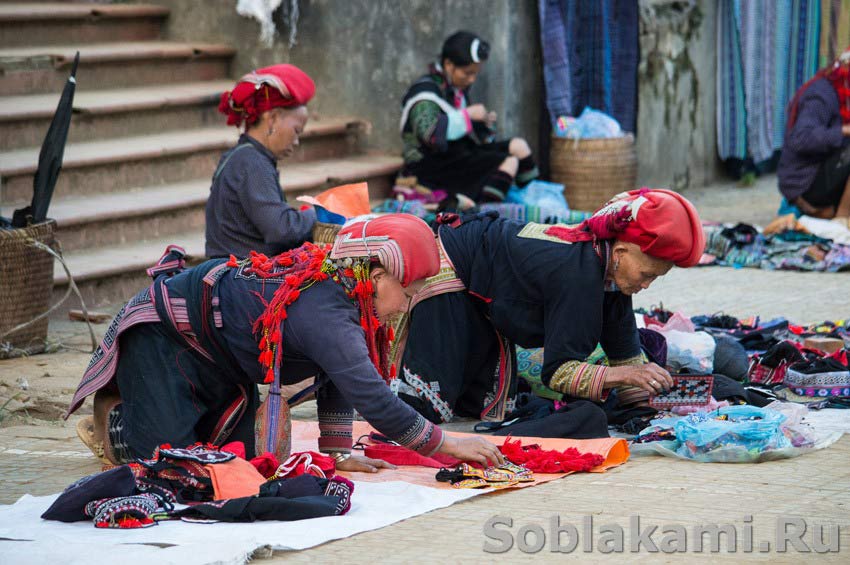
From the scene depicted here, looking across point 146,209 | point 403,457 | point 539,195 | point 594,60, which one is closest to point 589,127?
point 594,60

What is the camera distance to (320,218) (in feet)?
20.7

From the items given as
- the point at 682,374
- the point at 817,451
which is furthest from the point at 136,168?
the point at 817,451

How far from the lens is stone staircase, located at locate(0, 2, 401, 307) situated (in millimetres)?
7648

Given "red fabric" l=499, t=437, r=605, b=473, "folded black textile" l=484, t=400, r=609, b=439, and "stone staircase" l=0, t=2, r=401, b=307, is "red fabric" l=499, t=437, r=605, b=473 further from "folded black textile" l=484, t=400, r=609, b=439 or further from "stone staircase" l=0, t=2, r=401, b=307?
"stone staircase" l=0, t=2, r=401, b=307

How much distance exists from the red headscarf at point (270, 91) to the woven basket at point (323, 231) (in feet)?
Result: 2.27

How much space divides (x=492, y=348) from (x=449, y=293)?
31 cm

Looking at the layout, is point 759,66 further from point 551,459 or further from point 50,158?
point 551,459

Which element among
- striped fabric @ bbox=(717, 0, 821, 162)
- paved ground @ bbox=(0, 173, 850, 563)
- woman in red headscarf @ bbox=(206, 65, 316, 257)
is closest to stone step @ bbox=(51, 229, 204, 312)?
paved ground @ bbox=(0, 173, 850, 563)

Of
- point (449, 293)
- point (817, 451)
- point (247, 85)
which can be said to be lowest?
point (817, 451)

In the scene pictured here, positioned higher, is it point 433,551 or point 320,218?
point 320,218

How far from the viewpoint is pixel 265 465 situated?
155 inches

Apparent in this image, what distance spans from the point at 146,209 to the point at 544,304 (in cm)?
392

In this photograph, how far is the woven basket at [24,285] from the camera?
20.1 ft

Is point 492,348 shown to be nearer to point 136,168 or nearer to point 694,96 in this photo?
point 136,168
